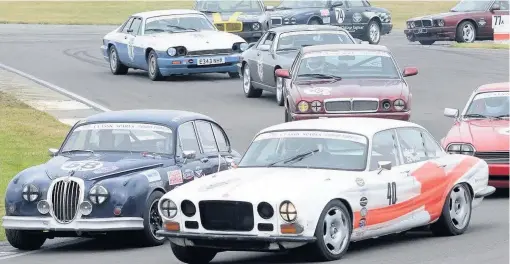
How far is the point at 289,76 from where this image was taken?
895 inches

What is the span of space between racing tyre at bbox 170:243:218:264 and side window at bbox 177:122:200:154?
2429mm

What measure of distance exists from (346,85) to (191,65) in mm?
8630

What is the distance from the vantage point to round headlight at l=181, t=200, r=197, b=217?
1205 cm

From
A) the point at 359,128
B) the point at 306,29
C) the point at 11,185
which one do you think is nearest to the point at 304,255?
the point at 359,128

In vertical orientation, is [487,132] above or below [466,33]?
above

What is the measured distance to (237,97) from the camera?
27.9 meters

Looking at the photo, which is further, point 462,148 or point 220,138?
point 462,148

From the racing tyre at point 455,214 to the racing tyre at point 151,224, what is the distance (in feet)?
8.67

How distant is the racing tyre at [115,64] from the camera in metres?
31.9

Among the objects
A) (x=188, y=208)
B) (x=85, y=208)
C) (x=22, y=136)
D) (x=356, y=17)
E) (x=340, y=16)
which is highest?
(x=188, y=208)

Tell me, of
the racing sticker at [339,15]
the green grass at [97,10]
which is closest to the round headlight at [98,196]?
the racing sticker at [339,15]

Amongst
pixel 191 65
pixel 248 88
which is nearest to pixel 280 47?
pixel 248 88

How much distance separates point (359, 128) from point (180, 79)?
59.9ft

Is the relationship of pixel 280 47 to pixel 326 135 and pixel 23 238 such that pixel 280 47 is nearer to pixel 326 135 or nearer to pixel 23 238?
pixel 23 238
